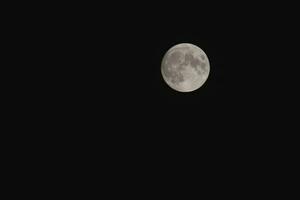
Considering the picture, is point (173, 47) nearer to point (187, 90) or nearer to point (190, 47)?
point (190, 47)

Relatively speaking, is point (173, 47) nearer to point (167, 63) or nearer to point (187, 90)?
point (167, 63)

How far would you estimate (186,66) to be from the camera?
973cm

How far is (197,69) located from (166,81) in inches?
29.3

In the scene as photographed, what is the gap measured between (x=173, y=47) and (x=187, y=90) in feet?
3.30

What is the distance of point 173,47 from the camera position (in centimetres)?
975

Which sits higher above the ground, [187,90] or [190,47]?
[190,47]

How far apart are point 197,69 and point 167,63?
2.22ft

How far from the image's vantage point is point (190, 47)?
9734 mm

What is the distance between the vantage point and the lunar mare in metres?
9.71

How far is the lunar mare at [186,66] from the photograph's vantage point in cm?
971

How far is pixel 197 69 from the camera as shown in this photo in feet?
31.9

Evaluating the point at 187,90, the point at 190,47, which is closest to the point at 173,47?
the point at 190,47
